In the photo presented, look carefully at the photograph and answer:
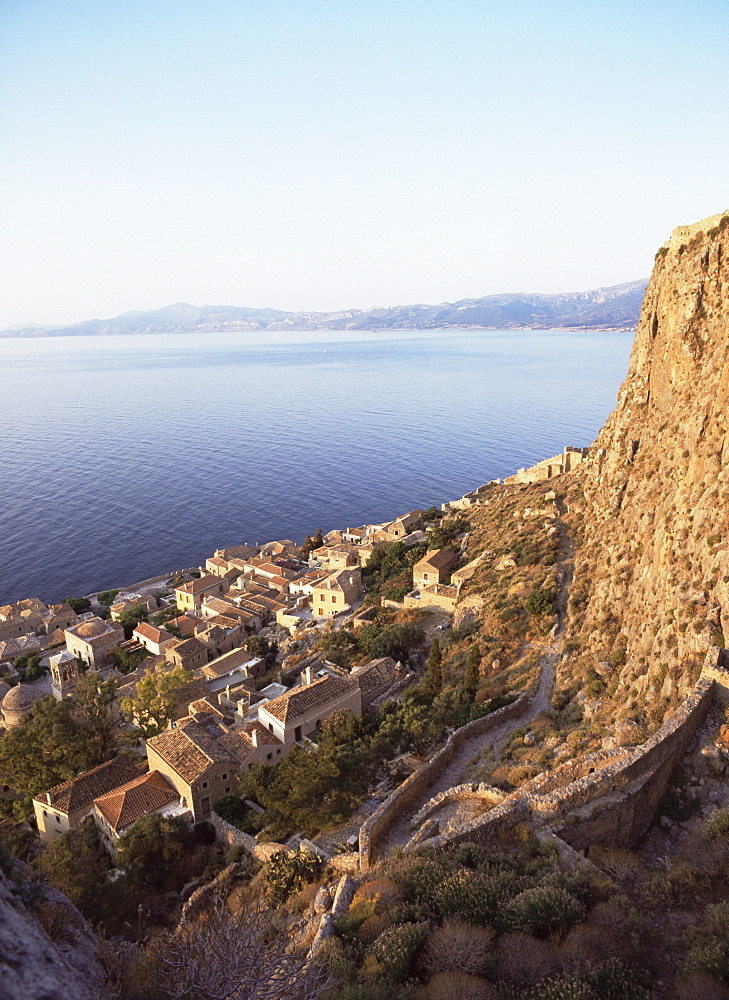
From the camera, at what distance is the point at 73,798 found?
71.6 feet

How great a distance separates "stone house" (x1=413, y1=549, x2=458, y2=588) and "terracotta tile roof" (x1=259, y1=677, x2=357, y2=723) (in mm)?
13436

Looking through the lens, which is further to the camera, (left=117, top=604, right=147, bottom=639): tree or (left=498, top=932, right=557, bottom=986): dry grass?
(left=117, top=604, right=147, bottom=639): tree

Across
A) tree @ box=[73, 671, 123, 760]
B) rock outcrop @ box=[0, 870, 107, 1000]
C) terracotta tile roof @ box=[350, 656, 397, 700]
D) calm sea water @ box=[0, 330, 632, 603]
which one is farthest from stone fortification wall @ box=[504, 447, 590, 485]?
rock outcrop @ box=[0, 870, 107, 1000]

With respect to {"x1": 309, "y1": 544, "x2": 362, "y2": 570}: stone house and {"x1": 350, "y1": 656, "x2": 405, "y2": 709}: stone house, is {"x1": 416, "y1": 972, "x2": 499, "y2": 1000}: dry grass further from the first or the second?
{"x1": 309, "y1": 544, "x2": 362, "y2": 570}: stone house

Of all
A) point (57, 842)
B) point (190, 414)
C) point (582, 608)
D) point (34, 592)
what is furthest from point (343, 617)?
point (190, 414)

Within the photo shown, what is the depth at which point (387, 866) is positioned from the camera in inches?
486

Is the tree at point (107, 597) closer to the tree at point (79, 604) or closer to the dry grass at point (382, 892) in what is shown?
the tree at point (79, 604)

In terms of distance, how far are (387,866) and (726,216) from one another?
2609 centimetres

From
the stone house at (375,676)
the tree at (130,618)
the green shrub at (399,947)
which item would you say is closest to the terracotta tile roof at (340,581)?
the stone house at (375,676)

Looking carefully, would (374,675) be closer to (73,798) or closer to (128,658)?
(73,798)

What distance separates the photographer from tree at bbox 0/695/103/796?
2445cm

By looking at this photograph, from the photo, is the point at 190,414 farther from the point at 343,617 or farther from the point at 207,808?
the point at 207,808

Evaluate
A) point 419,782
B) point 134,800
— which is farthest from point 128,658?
point 419,782

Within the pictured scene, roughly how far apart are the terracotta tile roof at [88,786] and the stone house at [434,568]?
20417mm
